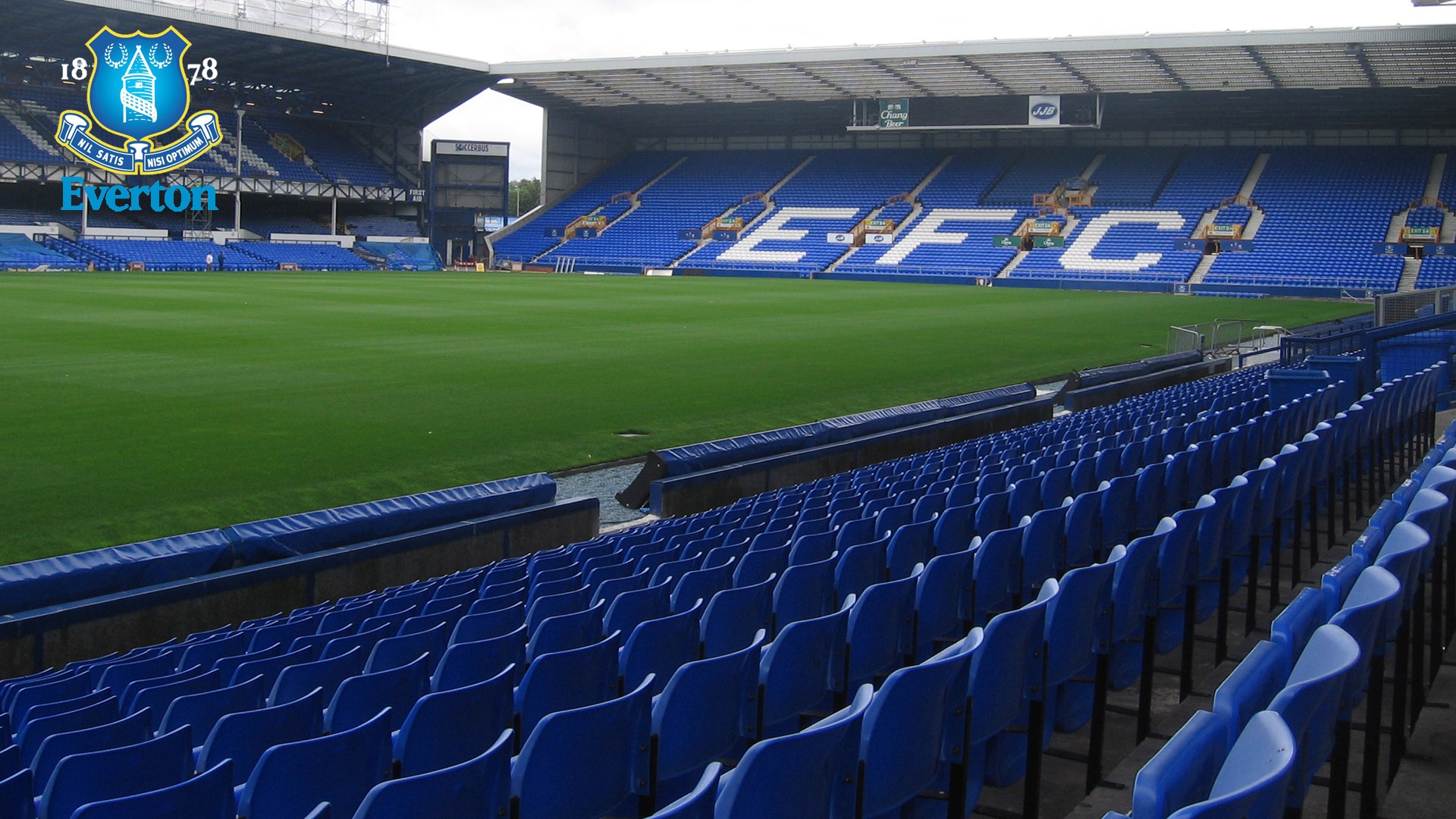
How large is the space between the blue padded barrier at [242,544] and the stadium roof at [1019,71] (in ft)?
146

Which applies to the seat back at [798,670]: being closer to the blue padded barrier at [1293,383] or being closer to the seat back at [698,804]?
the seat back at [698,804]

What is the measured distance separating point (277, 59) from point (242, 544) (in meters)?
56.8

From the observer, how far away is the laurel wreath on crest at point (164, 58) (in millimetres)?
46469

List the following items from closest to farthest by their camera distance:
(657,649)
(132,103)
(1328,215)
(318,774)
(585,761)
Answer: (318,774)
(585,761)
(657,649)
(132,103)
(1328,215)

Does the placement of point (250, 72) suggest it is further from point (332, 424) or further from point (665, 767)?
point (665, 767)

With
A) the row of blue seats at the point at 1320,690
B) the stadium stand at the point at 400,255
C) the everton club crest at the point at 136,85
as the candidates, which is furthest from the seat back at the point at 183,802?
the stadium stand at the point at 400,255

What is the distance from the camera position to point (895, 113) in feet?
201

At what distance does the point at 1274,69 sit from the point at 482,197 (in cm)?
4329

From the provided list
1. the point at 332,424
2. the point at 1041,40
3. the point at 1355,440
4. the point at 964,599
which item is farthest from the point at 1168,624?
the point at 1041,40

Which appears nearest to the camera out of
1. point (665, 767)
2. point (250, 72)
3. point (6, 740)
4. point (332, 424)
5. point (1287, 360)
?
point (665, 767)

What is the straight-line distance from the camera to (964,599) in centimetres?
573

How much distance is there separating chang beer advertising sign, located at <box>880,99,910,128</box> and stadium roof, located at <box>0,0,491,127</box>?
67.6 feet

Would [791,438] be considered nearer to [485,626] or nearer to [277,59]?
[485,626]

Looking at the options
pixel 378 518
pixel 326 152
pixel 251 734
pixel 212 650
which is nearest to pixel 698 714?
pixel 251 734
